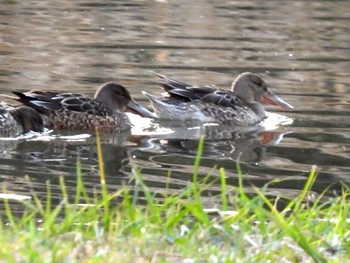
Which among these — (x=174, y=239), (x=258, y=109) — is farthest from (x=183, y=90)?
(x=174, y=239)

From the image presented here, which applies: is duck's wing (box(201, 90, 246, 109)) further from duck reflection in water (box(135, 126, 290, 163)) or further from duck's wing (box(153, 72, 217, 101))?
duck reflection in water (box(135, 126, 290, 163))

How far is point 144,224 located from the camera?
529 centimetres

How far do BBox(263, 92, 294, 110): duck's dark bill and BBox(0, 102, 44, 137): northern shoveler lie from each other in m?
2.77

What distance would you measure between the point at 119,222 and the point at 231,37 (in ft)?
44.0

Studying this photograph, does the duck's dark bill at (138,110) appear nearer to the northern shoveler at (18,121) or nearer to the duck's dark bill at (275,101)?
the northern shoveler at (18,121)

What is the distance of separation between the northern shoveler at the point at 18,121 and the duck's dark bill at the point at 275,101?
277cm

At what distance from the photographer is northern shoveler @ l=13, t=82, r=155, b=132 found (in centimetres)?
1202

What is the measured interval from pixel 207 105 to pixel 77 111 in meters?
1.57

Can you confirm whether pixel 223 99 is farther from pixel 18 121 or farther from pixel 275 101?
pixel 18 121

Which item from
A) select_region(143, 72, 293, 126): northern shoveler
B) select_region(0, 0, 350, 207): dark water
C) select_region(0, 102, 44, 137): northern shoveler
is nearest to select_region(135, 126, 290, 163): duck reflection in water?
select_region(0, 0, 350, 207): dark water

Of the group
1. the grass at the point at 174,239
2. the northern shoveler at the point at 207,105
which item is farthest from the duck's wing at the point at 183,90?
the grass at the point at 174,239

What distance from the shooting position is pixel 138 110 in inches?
495

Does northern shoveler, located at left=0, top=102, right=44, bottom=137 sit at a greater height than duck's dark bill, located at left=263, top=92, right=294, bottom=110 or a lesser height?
greater

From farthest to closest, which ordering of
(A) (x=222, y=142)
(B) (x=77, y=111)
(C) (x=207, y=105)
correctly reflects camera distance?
(C) (x=207, y=105) < (B) (x=77, y=111) < (A) (x=222, y=142)
